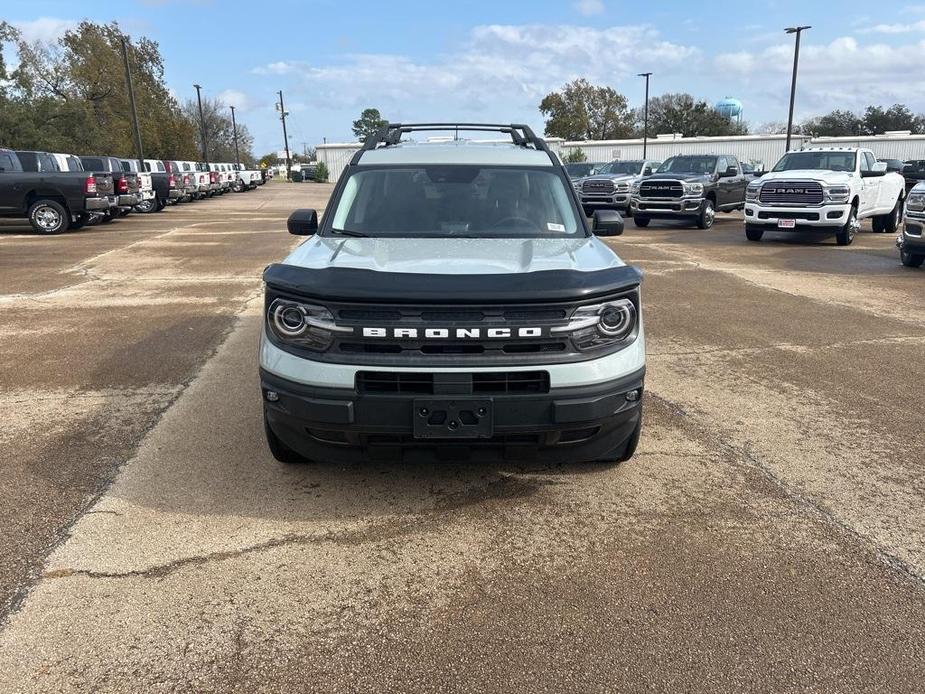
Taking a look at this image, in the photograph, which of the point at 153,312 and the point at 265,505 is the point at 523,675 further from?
the point at 153,312

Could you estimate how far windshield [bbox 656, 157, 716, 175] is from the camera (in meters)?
20.0

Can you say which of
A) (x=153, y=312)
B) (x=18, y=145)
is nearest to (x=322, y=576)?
(x=153, y=312)

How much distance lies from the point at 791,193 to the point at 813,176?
1.79ft

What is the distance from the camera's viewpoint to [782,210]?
50.2ft

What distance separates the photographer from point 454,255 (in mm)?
3732

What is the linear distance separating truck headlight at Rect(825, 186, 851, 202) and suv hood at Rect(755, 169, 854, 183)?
Answer: 5.9 inches

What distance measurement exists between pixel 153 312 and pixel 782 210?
12.8m

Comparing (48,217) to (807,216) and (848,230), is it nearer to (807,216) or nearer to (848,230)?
(807,216)

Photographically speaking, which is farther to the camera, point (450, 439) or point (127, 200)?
point (127, 200)

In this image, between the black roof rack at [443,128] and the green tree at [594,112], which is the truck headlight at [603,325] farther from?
the green tree at [594,112]

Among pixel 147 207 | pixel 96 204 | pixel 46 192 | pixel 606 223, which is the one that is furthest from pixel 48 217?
pixel 606 223

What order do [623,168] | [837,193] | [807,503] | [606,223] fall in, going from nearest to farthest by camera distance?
[807,503]
[606,223]
[837,193]
[623,168]

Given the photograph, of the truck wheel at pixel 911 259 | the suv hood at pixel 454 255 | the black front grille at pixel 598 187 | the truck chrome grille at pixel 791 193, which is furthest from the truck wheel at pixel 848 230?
the suv hood at pixel 454 255

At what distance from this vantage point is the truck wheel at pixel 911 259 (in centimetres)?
1180
